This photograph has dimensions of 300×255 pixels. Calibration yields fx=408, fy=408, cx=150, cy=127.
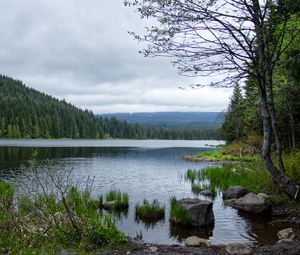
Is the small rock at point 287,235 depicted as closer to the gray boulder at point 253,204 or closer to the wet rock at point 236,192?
the gray boulder at point 253,204

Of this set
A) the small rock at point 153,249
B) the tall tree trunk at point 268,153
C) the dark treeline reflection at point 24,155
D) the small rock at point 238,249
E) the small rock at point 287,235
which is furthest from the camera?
the dark treeline reflection at point 24,155

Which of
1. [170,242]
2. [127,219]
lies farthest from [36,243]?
[127,219]

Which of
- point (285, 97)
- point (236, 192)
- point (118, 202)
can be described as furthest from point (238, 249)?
point (285, 97)

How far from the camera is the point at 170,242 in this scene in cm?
1372

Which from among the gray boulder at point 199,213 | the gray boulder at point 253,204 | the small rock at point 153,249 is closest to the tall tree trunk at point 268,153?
the gray boulder at point 253,204

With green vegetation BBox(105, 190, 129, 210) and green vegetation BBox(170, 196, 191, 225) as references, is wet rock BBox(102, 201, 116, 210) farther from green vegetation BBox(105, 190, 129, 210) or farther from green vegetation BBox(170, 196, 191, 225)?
green vegetation BBox(170, 196, 191, 225)

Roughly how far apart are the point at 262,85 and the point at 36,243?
31.8 feet

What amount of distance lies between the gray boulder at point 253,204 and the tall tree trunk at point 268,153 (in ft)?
5.53

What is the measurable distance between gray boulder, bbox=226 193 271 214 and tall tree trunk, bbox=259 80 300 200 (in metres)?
1.68

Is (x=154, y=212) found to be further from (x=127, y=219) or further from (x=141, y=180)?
(x=141, y=180)

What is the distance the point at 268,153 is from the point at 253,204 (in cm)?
339

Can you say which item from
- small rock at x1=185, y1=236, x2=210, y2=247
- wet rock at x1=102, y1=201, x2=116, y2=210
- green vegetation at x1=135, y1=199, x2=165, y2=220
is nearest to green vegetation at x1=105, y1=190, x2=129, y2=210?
wet rock at x1=102, y1=201, x2=116, y2=210

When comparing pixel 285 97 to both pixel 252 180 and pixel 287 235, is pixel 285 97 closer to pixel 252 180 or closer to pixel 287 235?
pixel 252 180

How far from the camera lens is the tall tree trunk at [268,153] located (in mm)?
15102
